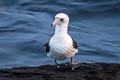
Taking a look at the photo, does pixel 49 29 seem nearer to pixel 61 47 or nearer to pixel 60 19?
pixel 60 19

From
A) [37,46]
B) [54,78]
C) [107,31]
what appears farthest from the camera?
[107,31]

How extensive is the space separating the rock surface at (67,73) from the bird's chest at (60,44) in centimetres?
54

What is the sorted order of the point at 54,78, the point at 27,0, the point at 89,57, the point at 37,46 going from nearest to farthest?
the point at 54,78 < the point at 89,57 < the point at 37,46 < the point at 27,0

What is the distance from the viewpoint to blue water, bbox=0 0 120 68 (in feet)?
63.5

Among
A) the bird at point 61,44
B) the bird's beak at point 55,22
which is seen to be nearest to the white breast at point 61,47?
the bird at point 61,44

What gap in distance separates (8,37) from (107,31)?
4.71 m

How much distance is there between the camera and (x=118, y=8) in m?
24.4

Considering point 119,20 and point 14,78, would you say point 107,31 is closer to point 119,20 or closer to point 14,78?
point 119,20

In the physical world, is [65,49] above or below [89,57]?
above

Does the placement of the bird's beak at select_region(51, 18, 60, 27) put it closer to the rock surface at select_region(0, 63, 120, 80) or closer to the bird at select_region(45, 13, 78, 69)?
the bird at select_region(45, 13, 78, 69)

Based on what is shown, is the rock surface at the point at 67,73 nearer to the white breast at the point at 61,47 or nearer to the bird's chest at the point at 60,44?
the white breast at the point at 61,47

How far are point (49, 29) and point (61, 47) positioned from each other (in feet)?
36.3

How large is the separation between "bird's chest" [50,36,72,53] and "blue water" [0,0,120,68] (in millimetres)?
6363

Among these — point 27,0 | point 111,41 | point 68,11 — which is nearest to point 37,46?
point 111,41
